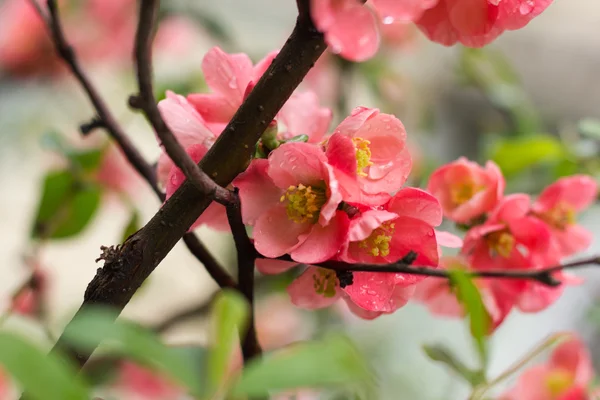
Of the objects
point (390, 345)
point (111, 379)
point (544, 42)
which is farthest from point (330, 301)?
point (544, 42)

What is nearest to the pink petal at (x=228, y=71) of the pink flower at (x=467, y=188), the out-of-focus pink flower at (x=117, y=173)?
the pink flower at (x=467, y=188)

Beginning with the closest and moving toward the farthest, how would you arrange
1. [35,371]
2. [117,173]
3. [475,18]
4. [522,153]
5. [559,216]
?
Answer: [35,371]
[475,18]
[559,216]
[522,153]
[117,173]

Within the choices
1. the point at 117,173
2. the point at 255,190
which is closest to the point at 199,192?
the point at 255,190

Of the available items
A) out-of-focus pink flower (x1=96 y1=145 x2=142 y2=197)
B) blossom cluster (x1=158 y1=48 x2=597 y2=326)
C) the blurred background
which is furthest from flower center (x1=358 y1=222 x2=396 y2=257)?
out-of-focus pink flower (x1=96 y1=145 x2=142 y2=197)

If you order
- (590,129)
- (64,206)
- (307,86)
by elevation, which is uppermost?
(64,206)

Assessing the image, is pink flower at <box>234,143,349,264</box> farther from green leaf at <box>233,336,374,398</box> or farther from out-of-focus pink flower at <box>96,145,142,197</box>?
out-of-focus pink flower at <box>96,145,142,197</box>

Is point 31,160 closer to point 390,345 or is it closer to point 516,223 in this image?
point 390,345

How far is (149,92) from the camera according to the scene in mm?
167

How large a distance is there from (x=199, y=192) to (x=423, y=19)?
0.35 ft

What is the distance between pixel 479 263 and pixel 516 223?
27 millimetres

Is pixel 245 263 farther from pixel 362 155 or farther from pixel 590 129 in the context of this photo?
pixel 590 129

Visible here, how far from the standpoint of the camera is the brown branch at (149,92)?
16 centimetres

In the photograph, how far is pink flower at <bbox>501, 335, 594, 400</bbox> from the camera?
0.41 metres

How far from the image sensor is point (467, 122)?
1570 millimetres
